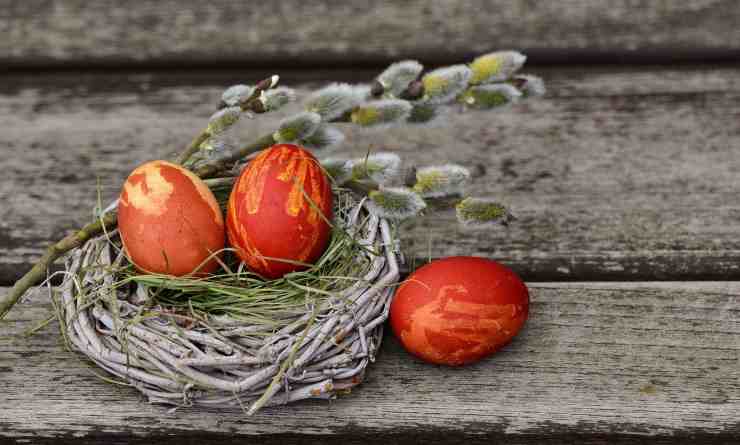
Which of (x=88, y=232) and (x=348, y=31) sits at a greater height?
(x=348, y=31)

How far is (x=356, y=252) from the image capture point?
3.67 feet

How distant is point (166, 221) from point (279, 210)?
0.15 m

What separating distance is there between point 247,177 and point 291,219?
0.29ft

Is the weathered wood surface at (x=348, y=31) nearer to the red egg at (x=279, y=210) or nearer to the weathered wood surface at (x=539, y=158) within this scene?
the weathered wood surface at (x=539, y=158)

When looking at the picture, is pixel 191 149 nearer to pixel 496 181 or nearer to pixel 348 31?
pixel 496 181

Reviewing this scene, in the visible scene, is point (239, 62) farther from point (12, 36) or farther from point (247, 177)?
point (247, 177)

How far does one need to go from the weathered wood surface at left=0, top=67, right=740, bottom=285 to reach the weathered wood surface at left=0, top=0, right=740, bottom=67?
9cm

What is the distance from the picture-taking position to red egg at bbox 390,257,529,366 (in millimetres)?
999

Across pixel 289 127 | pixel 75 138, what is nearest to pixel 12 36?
pixel 75 138

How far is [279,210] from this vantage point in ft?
3.47

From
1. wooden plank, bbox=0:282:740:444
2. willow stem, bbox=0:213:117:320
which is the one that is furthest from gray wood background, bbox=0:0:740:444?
willow stem, bbox=0:213:117:320

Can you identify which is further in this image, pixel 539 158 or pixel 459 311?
pixel 539 158

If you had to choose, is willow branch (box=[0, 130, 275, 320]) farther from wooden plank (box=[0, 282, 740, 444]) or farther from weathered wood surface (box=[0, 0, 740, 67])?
weathered wood surface (box=[0, 0, 740, 67])

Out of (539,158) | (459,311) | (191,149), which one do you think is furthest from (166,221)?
(539,158)
